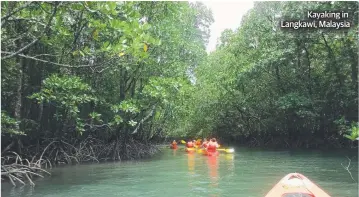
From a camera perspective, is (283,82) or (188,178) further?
(283,82)

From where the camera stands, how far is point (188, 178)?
9.16 meters

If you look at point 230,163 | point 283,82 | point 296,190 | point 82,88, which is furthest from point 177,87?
point 296,190

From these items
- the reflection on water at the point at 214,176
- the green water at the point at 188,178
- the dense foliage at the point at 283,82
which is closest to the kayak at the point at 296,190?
the green water at the point at 188,178

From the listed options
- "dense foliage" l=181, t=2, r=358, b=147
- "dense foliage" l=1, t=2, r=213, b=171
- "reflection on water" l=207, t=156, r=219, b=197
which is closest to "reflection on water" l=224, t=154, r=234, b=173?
"reflection on water" l=207, t=156, r=219, b=197

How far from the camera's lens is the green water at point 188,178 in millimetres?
7430

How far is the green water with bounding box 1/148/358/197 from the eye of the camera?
24.4 ft

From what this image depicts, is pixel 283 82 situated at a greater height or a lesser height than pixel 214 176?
greater

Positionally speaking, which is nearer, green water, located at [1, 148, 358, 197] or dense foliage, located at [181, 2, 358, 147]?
green water, located at [1, 148, 358, 197]

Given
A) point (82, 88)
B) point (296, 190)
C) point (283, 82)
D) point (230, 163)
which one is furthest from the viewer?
point (283, 82)

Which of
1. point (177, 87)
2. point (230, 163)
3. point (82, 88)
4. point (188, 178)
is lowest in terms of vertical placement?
point (188, 178)

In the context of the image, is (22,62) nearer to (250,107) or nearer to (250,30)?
(250,30)

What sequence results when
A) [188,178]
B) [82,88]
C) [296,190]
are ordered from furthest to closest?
[82,88] < [188,178] < [296,190]

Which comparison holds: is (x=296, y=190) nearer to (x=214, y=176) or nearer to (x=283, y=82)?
(x=214, y=176)

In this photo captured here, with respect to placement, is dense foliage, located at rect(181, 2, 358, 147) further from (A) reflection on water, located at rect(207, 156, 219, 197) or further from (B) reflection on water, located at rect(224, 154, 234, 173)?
(A) reflection on water, located at rect(207, 156, 219, 197)
